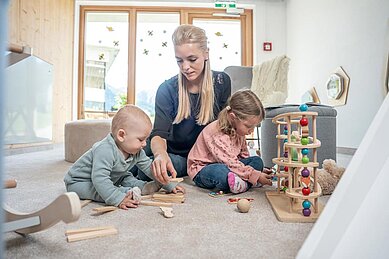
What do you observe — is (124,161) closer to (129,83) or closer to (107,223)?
(107,223)

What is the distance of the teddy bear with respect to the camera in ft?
3.44

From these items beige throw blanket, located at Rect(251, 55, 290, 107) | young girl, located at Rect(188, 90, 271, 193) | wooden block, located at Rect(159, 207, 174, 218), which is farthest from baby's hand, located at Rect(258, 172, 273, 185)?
beige throw blanket, located at Rect(251, 55, 290, 107)

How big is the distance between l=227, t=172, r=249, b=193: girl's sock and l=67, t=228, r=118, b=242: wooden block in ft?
1.59

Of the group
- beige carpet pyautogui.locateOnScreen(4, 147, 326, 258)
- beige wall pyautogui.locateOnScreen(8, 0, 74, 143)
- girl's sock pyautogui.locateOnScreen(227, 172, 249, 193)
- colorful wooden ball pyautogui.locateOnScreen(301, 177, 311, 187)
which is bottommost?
beige carpet pyautogui.locateOnScreen(4, 147, 326, 258)

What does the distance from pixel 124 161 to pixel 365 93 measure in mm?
A: 1803

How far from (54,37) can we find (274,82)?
2124 mm

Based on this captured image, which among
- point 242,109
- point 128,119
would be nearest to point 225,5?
point 242,109

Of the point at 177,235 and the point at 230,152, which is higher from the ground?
the point at 230,152

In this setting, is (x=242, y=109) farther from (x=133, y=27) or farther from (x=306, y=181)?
(x=133, y=27)

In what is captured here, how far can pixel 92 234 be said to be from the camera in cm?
62

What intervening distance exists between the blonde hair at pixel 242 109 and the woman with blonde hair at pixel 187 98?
15cm

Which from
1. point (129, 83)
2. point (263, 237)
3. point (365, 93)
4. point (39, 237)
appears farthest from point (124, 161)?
point (129, 83)

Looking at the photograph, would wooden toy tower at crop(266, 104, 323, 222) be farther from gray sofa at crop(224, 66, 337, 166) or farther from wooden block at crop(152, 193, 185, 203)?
gray sofa at crop(224, 66, 337, 166)

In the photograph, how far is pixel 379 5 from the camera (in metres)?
1.93
